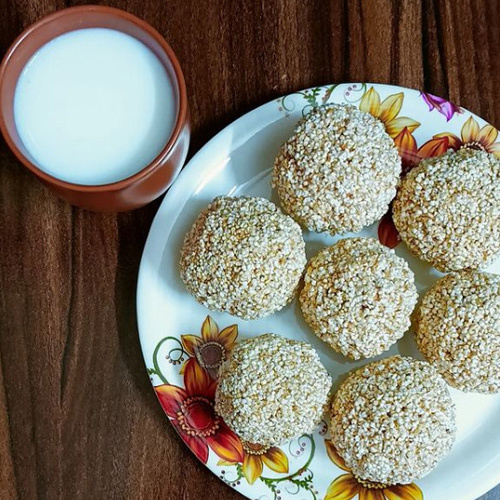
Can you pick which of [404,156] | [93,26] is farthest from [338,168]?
[93,26]

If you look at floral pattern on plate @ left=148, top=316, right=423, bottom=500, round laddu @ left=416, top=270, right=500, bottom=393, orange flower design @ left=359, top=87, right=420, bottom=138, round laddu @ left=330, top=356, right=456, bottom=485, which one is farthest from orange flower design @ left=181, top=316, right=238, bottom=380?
orange flower design @ left=359, top=87, right=420, bottom=138

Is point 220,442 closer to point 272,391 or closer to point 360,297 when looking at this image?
point 272,391

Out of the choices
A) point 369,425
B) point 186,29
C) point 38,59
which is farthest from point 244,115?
point 369,425

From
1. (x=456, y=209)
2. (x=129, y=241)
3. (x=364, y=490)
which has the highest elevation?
(x=456, y=209)

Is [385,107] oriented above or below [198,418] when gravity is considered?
above

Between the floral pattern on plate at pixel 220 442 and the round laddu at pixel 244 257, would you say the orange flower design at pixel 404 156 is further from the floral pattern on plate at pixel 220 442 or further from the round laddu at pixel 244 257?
the floral pattern on plate at pixel 220 442

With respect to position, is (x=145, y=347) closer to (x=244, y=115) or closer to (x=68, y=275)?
(x=68, y=275)

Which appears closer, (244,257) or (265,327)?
(244,257)

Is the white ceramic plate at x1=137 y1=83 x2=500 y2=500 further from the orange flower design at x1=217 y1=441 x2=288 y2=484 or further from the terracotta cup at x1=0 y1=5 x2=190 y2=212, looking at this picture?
the terracotta cup at x1=0 y1=5 x2=190 y2=212
